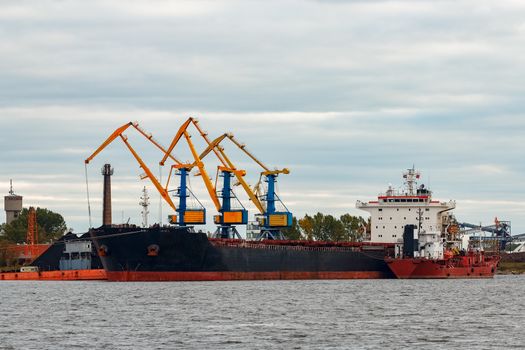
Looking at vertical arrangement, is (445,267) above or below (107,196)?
below

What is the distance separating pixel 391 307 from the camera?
70688 millimetres

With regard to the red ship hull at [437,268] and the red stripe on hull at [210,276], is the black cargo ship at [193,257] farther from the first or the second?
the red ship hull at [437,268]

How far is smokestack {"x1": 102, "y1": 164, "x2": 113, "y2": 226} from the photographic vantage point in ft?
506

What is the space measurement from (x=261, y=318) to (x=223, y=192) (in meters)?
61.4

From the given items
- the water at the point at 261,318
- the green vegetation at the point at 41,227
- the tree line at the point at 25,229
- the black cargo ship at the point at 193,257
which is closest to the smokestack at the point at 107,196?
the tree line at the point at 25,229

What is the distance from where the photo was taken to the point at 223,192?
12325 centimetres

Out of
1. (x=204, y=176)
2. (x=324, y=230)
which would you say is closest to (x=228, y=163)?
(x=204, y=176)

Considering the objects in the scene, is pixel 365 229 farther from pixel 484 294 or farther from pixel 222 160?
pixel 484 294

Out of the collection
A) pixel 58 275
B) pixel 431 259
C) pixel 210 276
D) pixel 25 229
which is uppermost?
pixel 25 229

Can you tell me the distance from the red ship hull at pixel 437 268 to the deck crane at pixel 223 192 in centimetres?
1681

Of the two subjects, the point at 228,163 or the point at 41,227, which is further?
the point at 41,227

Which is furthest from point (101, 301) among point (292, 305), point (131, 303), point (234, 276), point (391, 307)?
point (234, 276)

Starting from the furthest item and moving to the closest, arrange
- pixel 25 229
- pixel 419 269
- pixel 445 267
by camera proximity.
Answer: pixel 25 229 → pixel 445 267 → pixel 419 269

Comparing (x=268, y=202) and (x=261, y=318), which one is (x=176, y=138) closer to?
(x=268, y=202)
